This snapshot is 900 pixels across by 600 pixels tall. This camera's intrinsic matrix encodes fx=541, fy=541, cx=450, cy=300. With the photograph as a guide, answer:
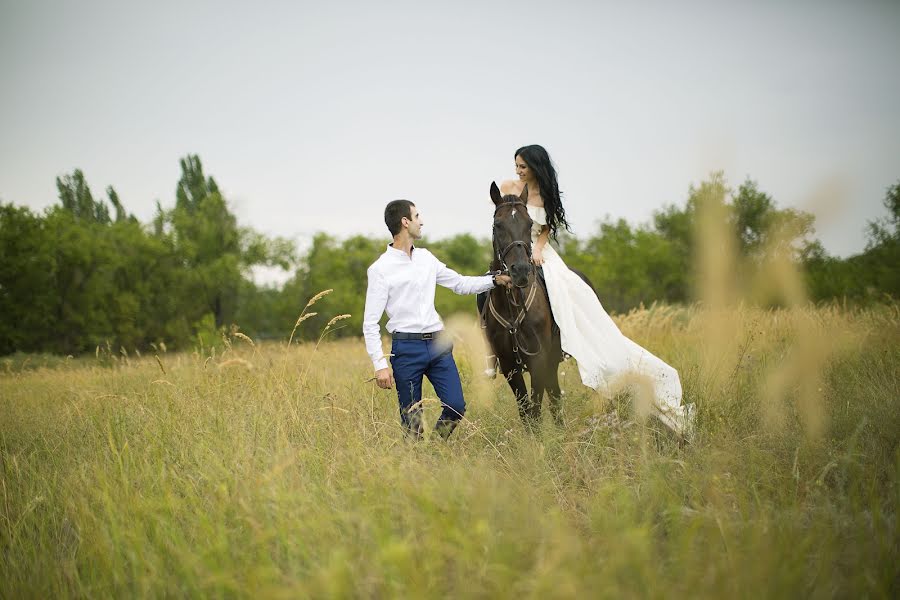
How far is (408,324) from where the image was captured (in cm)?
448

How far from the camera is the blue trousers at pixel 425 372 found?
177 inches

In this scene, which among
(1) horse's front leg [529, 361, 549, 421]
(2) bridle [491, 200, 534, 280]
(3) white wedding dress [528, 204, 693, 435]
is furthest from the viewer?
(1) horse's front leg [529, 361, 549, 421]

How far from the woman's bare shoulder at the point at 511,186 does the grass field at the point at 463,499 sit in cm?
153

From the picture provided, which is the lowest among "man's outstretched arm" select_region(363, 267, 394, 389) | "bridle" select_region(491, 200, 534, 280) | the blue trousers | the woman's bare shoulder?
the blue trousers

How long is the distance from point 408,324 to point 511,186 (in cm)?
200

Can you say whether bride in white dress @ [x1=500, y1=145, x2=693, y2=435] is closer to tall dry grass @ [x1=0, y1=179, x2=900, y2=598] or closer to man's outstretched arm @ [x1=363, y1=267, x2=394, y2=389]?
tall dry grass @ [x1=0, y1=179, x2=900, y2=598]

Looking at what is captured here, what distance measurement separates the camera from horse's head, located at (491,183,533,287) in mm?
4664

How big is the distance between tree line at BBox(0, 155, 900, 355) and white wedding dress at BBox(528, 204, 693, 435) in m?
20.3

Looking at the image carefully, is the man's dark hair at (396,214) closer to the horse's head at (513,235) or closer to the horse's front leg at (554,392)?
the horse's head at (513,235)

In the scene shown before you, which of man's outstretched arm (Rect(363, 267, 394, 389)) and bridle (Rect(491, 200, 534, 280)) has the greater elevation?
bridle (Rect(491, 200, 534, 280))

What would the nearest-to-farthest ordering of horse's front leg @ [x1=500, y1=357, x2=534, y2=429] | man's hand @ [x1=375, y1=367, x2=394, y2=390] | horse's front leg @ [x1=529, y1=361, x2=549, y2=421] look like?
man's hand @ [x1=375, y1=367, x2=394, y2=390], horse's front leg @ [x1=529, y1=361, x2=549, y2=421], horse's front leg @ [x1=500, y1=357, x2=534, y2=429]

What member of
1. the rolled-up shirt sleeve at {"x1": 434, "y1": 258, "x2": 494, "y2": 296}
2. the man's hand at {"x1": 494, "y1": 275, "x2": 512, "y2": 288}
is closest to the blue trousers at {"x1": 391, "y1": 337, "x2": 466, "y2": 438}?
the rolled-up shirt sleeve at {"x1": 434, "y1": 258, "x2": 494, "y2": 296}

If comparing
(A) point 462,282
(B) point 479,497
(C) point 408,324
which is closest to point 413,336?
(C) point 408,324

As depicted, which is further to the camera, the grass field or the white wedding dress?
the white wedding dress
